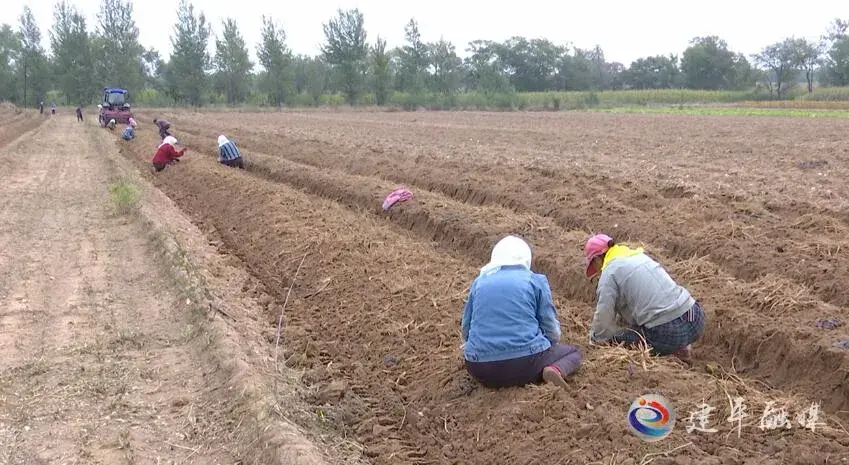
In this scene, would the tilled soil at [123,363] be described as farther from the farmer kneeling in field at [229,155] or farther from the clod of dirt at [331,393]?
the farmer kneeling in field at [229,155]

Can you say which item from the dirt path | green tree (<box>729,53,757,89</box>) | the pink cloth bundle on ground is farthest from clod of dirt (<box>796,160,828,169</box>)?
green tree (<box>729,53,757,89</box>)

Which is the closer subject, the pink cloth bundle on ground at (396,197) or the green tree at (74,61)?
the pink cloth bundle on ground at (396,197)

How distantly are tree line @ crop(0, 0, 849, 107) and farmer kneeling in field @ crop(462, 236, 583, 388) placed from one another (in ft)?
230

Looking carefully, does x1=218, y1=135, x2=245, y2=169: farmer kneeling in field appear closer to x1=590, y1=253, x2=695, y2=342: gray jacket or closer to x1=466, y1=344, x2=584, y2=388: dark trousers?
x1=590, y1=253, x2=695, y2=342: gray jacket

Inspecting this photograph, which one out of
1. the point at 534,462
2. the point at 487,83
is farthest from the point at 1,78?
the point at 534,462

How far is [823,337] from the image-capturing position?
566 cm

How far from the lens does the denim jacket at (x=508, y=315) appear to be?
15.6 feet

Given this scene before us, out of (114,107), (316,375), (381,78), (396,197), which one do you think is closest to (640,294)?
(316,375)

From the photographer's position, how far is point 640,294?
5.45 metres

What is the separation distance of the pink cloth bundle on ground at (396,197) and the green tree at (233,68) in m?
69.4

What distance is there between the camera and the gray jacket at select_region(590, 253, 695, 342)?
539cm

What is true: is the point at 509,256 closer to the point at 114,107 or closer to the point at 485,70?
the point at 114,107

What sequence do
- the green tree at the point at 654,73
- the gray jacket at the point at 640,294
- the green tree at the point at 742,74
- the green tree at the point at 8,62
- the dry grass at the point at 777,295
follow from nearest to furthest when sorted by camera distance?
the gray jacket at the point at 640,294, the dry grass at the point at 777,295, the green tree at the point at 8,62, the green tree at the point at 742,74, the green tree at the point at 654,73

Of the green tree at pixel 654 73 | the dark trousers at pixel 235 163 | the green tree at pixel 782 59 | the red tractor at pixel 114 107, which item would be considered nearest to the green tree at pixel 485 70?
the green tree at pixel 654 73
